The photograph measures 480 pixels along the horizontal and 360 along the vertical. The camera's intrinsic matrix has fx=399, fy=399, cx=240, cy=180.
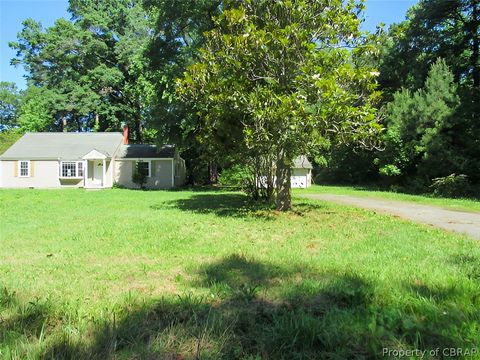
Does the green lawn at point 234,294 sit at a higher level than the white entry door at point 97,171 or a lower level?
lower

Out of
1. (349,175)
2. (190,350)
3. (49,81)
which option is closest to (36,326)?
(190,350)

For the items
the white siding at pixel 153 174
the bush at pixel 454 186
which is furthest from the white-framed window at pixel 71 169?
the bush at pixel 454 186

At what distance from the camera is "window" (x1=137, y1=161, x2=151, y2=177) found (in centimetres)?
3054

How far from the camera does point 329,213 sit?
1223 centimetres

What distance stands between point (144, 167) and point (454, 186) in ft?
68.9

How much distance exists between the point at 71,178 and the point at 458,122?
86.2 feet

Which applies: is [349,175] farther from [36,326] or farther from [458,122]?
[36,326]

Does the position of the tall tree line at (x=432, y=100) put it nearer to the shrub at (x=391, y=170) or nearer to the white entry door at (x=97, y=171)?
the shrub at (x=391, y=170)

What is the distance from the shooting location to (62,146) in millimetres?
31609

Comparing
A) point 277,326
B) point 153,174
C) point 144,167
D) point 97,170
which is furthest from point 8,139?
point 277,326

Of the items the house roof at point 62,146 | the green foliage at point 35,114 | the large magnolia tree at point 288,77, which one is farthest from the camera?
the green foliage at point 35,114

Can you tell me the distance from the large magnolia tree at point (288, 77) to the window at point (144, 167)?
750 inches

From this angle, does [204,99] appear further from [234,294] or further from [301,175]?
[301,175]

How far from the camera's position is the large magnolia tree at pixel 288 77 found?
10289 mm
